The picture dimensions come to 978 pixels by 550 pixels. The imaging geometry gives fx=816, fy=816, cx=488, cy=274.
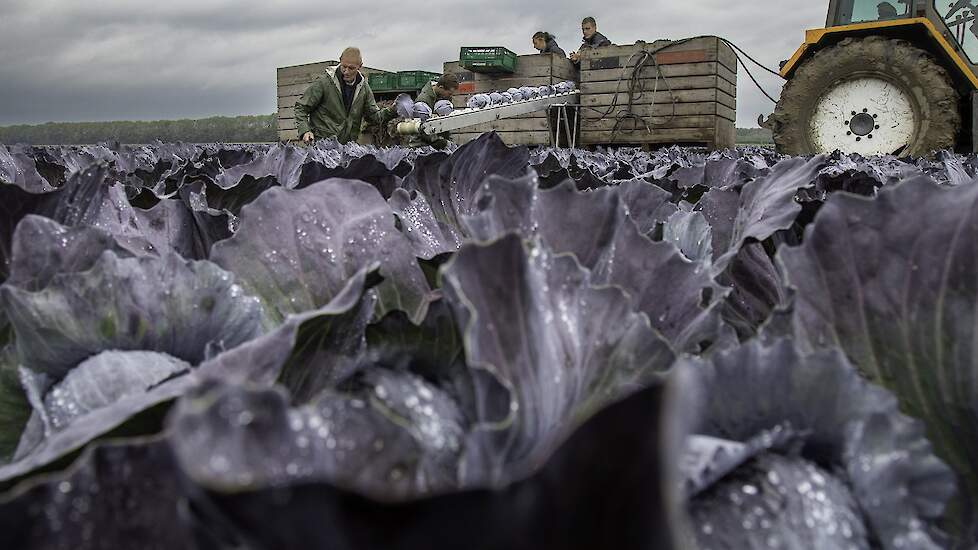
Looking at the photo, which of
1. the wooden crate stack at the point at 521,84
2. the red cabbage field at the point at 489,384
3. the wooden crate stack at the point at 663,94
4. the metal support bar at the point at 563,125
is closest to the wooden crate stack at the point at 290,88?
the wooden crate stack at the point at 521,84

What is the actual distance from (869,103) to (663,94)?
525 centimetres

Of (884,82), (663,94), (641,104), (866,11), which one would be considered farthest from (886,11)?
(641,104)

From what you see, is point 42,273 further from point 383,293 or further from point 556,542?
point 556,542

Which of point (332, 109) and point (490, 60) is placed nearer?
point (332, 109)

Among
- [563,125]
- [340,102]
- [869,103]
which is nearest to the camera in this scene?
[869,103]

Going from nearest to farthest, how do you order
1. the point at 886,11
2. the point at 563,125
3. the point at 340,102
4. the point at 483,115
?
the point at 340,102 → the point at 886,11 → the point at 483,115 → the point at 563,125

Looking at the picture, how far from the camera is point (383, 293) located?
930 mm

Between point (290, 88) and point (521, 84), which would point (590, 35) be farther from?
point (290, 88)

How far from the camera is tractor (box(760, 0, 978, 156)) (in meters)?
10.6

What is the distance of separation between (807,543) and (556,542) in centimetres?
25

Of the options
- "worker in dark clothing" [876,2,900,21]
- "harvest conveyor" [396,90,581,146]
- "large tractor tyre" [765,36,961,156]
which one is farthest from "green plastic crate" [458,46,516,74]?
"worker in dark clothing" [876,2,900,21]

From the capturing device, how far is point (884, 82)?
36.1 feet

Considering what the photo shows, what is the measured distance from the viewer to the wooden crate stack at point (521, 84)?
16.9m

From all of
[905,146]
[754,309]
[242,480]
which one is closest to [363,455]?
[242,480]
